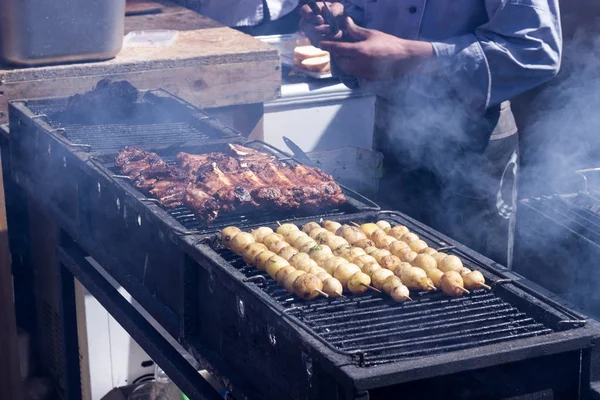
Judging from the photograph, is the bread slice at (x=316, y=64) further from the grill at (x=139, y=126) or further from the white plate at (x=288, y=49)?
the grill at (x=139, y=126)

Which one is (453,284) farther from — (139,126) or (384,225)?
(139,126)

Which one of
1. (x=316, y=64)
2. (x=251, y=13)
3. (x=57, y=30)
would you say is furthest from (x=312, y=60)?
(x=57, y=30)

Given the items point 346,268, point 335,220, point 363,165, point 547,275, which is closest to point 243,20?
point 363,165

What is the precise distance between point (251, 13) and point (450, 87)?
328 cm

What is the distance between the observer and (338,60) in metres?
4.43

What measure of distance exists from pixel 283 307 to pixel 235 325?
28 cm

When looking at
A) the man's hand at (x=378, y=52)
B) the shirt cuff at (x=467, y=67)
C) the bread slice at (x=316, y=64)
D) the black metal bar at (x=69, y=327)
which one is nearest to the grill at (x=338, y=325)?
the black metal bar at (x=69, y=327)

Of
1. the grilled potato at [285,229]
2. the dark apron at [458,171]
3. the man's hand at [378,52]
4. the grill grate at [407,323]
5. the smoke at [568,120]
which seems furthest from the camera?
the smoke at [568,120]

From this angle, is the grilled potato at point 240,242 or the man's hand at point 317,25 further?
the man's hand at point 317,25

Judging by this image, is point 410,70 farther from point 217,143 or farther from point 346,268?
point 346,268

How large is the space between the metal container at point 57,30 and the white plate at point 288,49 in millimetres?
2205

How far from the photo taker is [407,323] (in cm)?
256

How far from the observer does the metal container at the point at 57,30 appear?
4.55 metres

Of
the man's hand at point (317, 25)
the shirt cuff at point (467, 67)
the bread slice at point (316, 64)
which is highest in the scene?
the man's hand at point (317, 25)
